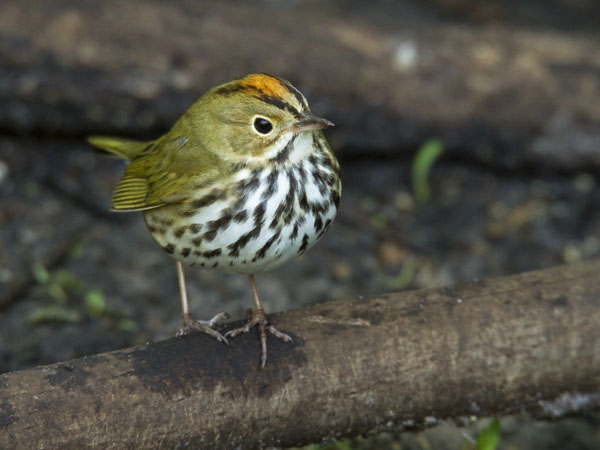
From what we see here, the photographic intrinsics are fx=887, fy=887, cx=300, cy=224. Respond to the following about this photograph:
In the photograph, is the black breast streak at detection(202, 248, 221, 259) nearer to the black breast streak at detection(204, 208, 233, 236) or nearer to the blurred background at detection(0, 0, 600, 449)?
the black breast streak at detection(204, 208, 233, 236)

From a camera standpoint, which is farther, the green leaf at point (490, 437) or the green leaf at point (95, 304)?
the green leaf at point (95, 304)

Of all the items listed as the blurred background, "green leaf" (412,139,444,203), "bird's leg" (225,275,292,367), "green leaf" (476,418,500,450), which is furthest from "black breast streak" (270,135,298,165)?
"green leaf" (412,139,444,203)

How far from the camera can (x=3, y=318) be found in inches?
170

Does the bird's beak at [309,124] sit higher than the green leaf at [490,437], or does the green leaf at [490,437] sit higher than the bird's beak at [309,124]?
the bird's beak at [309,124]

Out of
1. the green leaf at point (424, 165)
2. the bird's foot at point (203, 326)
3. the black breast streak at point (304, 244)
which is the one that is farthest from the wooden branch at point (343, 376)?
the green leaf at point (424, 165)

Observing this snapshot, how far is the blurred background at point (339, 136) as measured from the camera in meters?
4.89

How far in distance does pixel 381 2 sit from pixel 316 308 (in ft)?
16.7

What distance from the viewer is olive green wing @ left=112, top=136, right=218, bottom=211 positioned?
305 centimetres

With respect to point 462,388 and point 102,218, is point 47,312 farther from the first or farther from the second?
point 462,388

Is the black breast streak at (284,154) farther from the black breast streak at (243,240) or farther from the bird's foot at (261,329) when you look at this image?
the bird's foot at (261,329)

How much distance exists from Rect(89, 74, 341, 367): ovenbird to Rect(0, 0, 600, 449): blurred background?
5.18ft

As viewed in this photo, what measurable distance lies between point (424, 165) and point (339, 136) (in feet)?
1.81

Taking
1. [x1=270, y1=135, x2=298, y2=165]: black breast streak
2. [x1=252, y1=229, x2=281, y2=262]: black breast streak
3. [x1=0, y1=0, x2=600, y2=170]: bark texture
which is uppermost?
[x1=0, y1=0, x2=600, y2=170]: bark texture

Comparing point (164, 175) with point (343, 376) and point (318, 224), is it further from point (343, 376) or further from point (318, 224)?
point (343, 376)
